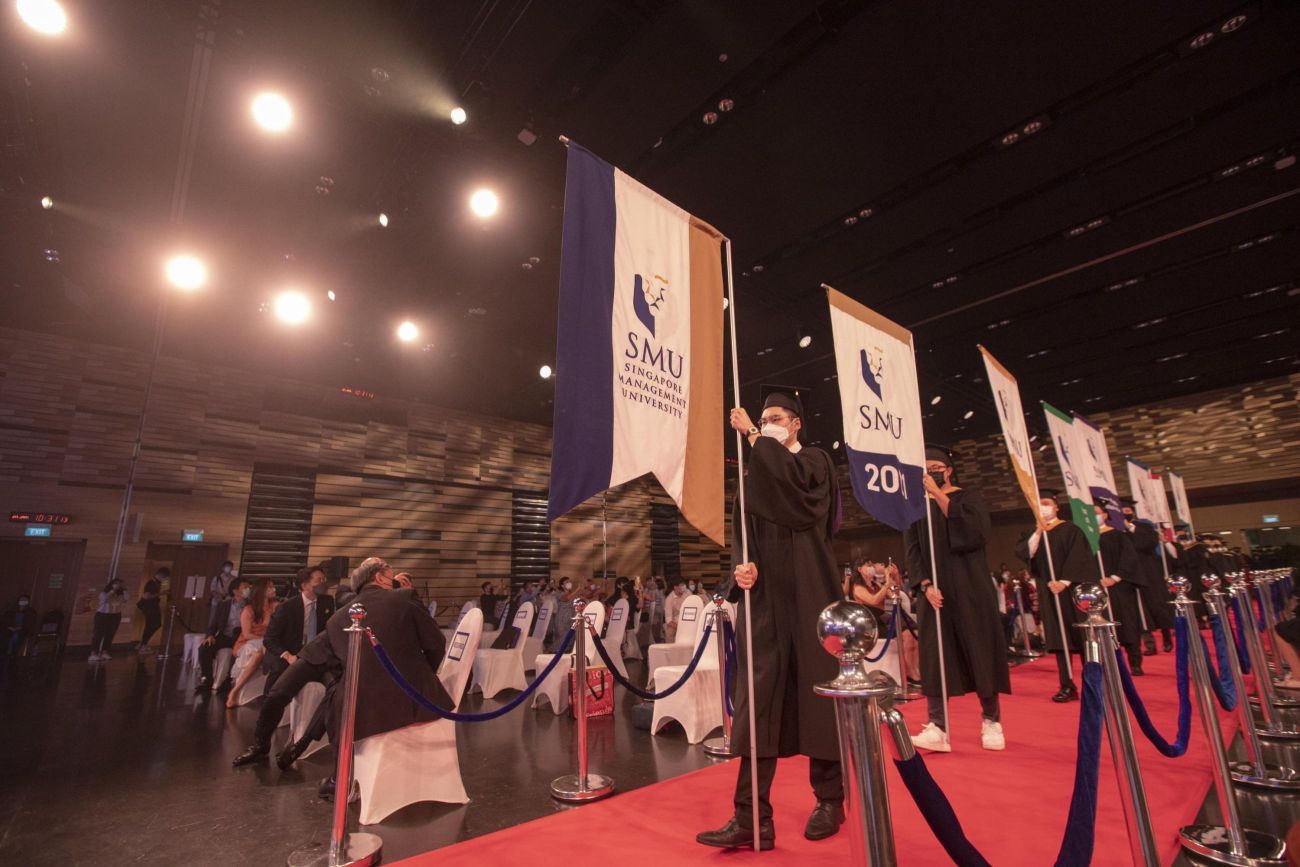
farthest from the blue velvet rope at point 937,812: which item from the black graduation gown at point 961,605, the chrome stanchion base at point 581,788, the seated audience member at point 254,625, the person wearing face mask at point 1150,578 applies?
the person wearing face mask at point 1150,578

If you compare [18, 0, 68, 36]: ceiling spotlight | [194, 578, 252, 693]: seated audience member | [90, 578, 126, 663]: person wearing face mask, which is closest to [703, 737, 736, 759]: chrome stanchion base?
[194, 578, 252, 693]: seated audience member

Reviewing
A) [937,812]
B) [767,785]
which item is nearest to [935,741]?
[767,785]

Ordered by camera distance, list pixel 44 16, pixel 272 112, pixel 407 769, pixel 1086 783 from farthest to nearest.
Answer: pixel 272 112 → pixel 44 16 → pixel 407 769 → pixel 1086 783

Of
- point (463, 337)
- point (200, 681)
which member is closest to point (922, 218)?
point (463, 337)

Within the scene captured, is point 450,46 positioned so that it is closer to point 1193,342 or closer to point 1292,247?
point 1292,247

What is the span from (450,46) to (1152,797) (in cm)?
714

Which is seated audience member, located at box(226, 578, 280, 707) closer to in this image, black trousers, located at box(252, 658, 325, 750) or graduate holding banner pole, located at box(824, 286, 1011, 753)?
black trousers, located at box(252, 658, 325, 750)

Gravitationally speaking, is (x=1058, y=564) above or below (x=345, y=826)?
above

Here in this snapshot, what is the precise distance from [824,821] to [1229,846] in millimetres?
1378

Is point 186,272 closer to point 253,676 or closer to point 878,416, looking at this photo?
→ point 253,676

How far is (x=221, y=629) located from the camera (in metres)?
8.38

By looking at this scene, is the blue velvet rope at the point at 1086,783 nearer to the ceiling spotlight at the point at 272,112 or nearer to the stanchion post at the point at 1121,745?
the stanchion post at the point at 1121,745

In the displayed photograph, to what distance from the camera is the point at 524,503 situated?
15242 millimetres

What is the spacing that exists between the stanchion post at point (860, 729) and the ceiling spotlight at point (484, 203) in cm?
709
